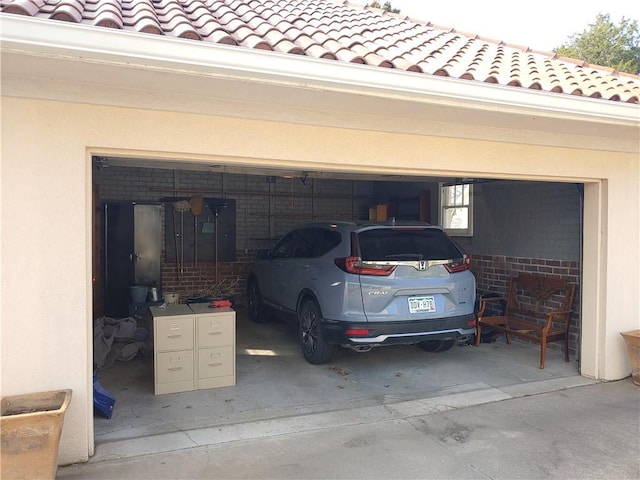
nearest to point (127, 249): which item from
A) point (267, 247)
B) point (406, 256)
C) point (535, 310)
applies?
point (267, 247)

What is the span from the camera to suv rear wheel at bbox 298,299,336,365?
566cm

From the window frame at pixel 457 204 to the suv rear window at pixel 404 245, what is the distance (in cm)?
240

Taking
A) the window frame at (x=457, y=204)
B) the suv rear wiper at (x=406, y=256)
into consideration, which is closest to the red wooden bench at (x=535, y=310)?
the window frame at (x=457, y=204)

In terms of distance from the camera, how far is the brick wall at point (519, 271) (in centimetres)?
626

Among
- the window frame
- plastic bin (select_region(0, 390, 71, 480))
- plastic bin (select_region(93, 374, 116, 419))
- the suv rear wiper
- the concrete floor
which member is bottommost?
the concrete floor

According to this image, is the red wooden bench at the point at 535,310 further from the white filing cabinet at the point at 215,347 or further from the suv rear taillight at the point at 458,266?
the white filing cabinet at the point at 215,347

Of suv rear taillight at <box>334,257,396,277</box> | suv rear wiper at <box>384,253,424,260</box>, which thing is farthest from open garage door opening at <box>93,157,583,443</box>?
suv rear wiper at <box>384,253,424,260</box>

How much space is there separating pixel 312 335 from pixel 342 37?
3323 millimetres

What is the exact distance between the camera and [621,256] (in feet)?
17.8

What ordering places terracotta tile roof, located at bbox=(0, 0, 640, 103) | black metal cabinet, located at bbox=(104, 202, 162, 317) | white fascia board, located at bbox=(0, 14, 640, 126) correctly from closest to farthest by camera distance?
white fascia board, located at bbox=(0, 14, 640, 126) → terracotta tile roof, located at bbox=(0, 0, 640, 103) → black metal cabinet, located at bbox=(104, 202, 162, 317)

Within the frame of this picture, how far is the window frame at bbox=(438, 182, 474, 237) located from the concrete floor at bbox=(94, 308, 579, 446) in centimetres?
211

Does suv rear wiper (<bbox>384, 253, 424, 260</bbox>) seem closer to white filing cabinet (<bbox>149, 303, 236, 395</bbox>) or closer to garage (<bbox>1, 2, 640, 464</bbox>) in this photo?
garage (<bbox>1, 2, 640, 464</bbox>)

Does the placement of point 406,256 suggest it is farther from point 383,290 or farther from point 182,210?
point 182,210

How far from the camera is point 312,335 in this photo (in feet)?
19.2
